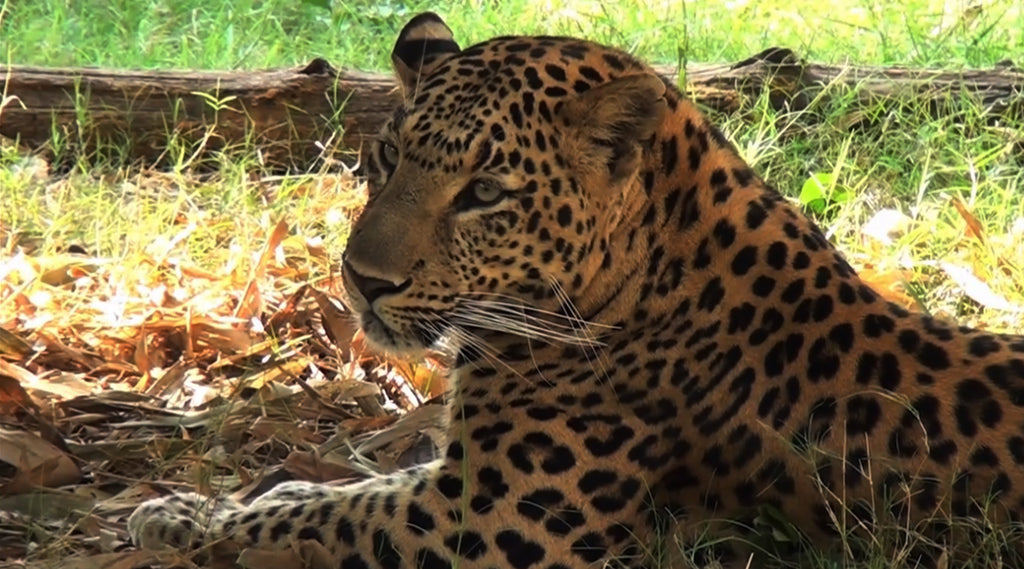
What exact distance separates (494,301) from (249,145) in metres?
3.96

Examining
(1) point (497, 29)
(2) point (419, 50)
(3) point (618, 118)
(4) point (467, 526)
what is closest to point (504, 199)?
(3) point (618, 118)

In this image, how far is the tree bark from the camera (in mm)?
8516

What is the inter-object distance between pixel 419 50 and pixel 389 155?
48 centimetres

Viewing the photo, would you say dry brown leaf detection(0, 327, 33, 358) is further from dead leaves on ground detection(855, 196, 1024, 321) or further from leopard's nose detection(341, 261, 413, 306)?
dead leaves on ground detection(855, 196, 1024, 321)

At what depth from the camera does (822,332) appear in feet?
15.1

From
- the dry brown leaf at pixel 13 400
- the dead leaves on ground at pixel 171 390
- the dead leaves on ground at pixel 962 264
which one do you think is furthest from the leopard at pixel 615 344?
the dead leaves on ground at pixel 962 264

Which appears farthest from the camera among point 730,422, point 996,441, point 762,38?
point 762,38

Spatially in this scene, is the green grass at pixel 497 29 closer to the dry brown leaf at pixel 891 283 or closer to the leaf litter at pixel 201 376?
the leaf litter at pixel 201 376

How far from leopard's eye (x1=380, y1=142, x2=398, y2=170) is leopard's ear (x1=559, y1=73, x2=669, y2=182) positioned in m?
0.53

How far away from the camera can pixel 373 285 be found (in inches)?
189

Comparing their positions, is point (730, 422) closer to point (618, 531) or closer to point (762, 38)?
point (618, 531)

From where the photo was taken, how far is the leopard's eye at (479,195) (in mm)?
4762

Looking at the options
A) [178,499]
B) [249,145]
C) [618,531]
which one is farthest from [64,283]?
[618,531]

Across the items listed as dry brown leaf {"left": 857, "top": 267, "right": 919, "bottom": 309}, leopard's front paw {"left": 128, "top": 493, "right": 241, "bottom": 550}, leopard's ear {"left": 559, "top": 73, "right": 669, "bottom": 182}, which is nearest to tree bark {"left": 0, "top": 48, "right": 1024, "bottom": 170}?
dry brown leaf {"left": 857, "top": 267, "right": 919, "bottom": 309}
